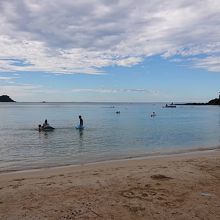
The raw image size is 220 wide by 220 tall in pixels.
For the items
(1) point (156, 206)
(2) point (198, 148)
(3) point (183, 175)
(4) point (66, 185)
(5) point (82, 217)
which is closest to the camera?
(5) point (82, 217)

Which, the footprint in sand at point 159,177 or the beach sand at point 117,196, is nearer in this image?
the beach sand at point 117,196

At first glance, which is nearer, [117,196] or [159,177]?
[117,196]

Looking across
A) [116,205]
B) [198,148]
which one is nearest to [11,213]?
[116,205]

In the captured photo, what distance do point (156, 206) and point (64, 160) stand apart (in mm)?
11805

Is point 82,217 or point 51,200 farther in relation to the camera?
point 51,200

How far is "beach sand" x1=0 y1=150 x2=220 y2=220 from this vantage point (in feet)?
Answer: 26.7

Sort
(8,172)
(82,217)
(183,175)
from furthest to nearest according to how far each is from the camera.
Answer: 1. (8,172)
2. (183,175)
3. (82,217)

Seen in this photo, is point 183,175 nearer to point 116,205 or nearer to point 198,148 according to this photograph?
point 116,205

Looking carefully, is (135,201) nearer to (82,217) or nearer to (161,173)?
(82,217)

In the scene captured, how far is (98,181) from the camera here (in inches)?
459

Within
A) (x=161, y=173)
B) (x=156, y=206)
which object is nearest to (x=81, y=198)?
(x=156, y=206)

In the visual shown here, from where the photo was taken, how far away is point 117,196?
31.4ft

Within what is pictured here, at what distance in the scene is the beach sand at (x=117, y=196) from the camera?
8133mm

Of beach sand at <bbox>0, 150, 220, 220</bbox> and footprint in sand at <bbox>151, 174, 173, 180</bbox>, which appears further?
footprint in sand at <bbox>151, 174, 173, 180</bbox>
